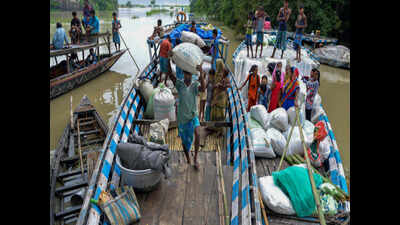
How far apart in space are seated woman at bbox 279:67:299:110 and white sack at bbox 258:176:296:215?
7.83ft

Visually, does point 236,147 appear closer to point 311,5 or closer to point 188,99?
point 188,99

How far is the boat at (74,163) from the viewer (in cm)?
370

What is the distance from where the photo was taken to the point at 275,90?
548cm

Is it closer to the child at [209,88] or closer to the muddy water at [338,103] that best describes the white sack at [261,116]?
the child at [209,88]

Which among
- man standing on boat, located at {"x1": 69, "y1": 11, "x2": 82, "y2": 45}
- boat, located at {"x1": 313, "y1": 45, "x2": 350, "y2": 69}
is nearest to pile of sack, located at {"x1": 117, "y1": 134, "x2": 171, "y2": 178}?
man standing on boat, located at {"x1": 69, "y1": 11, "x2": 82, "y2": 45}

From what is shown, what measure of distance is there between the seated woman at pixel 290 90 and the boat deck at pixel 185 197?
296 centimetres

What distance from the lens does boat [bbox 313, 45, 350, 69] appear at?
15.2 meters

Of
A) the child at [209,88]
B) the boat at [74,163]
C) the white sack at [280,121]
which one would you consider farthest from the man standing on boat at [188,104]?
the white sack at [280,121]

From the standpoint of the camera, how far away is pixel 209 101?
4422 mm

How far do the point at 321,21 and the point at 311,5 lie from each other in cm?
163

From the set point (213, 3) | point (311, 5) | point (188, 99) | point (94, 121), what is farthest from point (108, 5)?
point (188, 99)

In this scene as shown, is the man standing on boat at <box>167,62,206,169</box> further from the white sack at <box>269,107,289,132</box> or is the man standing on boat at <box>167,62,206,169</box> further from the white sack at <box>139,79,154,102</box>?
the white sack at <box>269,107,289,132</box>

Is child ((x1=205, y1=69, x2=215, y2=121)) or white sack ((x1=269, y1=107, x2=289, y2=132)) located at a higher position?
child ((x1=205, y1=69, x2=215, y2=121))
